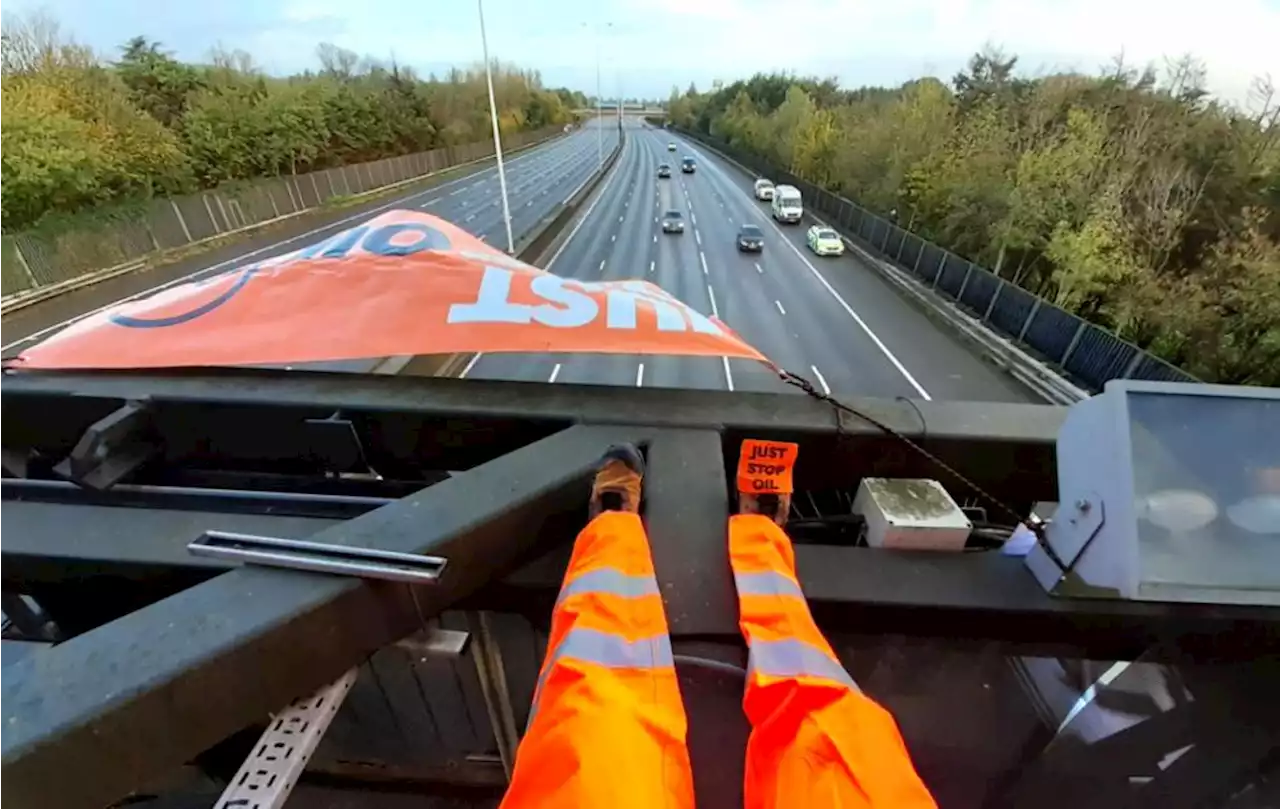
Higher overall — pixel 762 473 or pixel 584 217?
pixel 762 473

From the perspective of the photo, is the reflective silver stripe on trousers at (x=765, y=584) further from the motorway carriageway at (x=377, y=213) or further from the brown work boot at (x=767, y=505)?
the motorway carriageway at (x=377, y=213)

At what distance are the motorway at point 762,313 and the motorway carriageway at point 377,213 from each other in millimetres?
3262

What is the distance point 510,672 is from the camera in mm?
2730

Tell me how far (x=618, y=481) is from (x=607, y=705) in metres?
0.98

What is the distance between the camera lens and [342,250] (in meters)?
3.14

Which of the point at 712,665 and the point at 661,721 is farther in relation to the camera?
the point at 712,665

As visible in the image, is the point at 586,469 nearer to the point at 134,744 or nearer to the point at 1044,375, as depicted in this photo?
the point at 134,744

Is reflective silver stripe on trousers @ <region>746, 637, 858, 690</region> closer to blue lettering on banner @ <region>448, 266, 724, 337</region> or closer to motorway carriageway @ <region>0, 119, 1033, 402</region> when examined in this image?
blue lettering on banner @ <region>448, 266, 724, 337</region>

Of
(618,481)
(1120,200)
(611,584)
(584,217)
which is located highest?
(611,584)

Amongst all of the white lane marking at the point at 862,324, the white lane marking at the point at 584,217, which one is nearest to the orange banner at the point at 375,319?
the white lane marking at the point at 862,324

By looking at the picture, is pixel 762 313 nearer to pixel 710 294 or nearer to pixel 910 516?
pixel 710 294

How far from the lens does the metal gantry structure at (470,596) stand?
1.56 meters

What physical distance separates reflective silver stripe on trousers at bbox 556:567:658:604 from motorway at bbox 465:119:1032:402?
4919 millimetres

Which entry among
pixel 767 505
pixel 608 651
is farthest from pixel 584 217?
pixel 608 651
